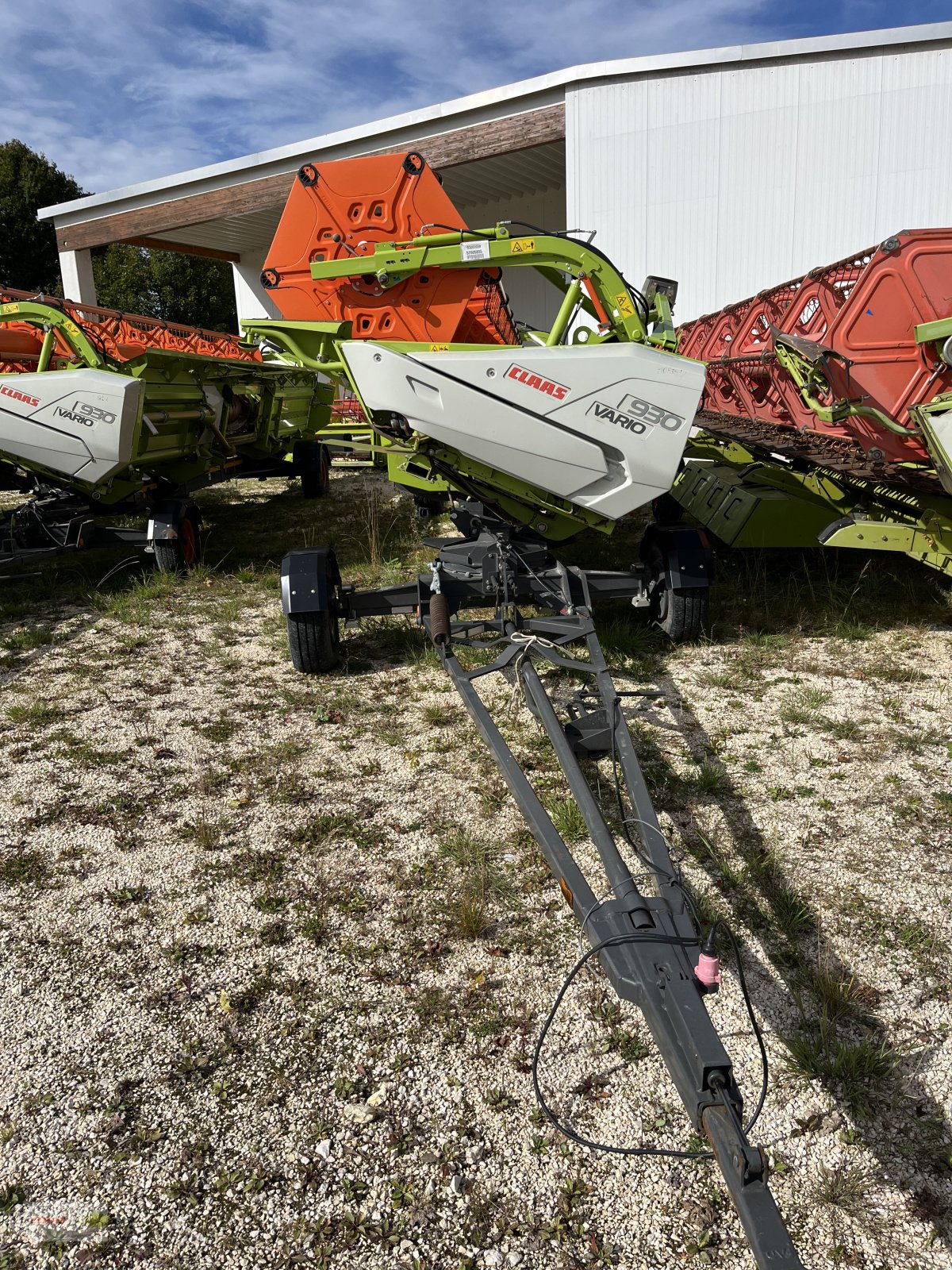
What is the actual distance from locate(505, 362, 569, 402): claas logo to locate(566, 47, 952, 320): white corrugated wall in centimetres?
771

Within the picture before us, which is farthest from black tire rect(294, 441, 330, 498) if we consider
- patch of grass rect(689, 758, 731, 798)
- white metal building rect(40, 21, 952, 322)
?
patch of grass rect(689, 758, 731, 798)

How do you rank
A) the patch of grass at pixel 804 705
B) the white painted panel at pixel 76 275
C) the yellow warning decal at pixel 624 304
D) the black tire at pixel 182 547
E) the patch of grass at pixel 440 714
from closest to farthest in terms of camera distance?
the patch of grass at pixel 804 705
the patch of grass at pixel 440 714
the yellow warning decal at pixel 624 304
the black tire at pixel 182 547
the white painted panel at pixel 76 275

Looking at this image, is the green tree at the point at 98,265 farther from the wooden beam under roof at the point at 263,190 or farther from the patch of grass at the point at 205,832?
the patch of grass at the point at 205,832

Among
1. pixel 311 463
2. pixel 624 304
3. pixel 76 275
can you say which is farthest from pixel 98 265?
pixel 624 304

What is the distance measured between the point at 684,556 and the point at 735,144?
7.83 metres

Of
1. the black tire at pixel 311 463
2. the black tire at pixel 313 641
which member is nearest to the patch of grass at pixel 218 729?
the black tire at pixel 313 641

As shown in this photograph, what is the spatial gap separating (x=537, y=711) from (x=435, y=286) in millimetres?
2962

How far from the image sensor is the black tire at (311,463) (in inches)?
410

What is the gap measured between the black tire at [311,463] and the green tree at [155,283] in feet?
69.1

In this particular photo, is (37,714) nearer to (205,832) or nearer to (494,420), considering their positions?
(205,832)

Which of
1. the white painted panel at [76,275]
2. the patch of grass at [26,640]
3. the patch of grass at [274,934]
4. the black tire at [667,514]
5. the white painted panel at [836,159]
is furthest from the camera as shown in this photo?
the white painted panel at [76,275]

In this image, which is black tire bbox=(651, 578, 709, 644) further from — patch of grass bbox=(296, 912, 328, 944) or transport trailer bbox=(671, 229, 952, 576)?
patch of grass bbox=(296, 912, 328, 944)

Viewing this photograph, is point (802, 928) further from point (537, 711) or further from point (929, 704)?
point (929, 704)

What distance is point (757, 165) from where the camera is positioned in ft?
33.1
